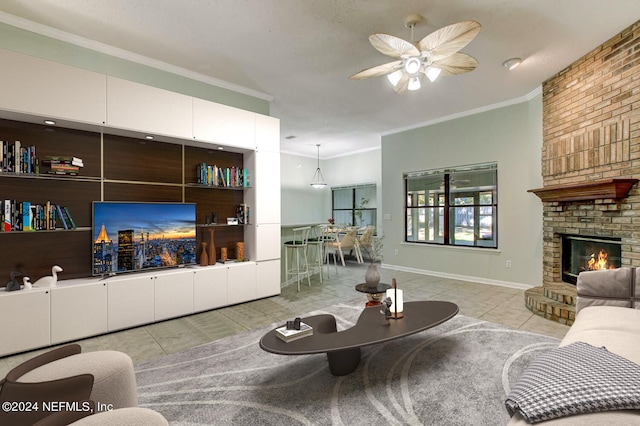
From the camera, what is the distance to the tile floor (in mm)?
2754

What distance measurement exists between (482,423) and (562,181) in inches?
140

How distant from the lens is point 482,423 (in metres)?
1.61

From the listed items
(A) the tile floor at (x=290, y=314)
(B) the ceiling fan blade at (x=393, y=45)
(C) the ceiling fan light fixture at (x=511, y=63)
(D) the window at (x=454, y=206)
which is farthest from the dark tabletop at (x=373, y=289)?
(D) the window at (x=454, y=206)

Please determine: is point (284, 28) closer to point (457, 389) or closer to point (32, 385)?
point (32, 385)

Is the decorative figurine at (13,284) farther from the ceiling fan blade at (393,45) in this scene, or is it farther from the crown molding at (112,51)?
the ceiling fan blade at (393,45)

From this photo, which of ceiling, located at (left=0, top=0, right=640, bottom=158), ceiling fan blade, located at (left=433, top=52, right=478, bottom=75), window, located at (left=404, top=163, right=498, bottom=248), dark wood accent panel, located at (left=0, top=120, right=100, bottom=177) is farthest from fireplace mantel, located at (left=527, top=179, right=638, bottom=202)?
dark wood accent panel, located at (left=0, top=120, right=100, bottom=177)

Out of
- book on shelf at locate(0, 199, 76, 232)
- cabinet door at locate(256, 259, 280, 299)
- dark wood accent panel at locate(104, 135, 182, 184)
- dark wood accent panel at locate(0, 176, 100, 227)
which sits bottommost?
cabinet door at locate(256, 259, 280, 299)

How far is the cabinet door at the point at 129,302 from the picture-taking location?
3.01 metres

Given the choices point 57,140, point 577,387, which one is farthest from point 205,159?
point 577,387

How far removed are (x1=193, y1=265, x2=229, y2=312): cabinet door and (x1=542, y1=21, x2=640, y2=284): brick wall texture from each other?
4314 millimetres

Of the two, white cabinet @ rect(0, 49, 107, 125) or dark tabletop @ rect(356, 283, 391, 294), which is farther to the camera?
dark tabletop @ rect(356, 283, 391, 294)

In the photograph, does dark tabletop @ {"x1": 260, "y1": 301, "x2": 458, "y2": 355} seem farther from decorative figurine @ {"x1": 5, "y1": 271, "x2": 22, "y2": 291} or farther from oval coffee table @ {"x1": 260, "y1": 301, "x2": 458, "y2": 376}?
decorative figurine @ {"x1": 5, "y1": 271, "x2": 22, "y2": 291}

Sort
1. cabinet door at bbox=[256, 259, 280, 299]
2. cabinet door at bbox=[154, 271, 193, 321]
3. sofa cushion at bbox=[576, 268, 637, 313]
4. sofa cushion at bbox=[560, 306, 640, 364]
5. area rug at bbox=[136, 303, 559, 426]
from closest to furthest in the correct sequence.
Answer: sofa cushion at bbox=[560, 306, 640, 364]
area rug at bbox=[136, 303, 559, 426]
sofa cushion at bbox=[576, 268, 637, 313]
cabinet door at bbox=[154, 271, 193, 321]
cabinet door at bbox=[256, 259, 280, 299]

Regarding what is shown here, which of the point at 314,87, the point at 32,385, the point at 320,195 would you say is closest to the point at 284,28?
the point at 314,87
